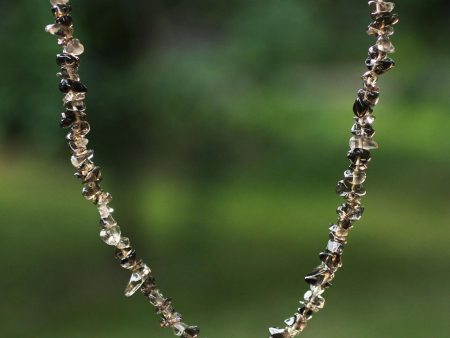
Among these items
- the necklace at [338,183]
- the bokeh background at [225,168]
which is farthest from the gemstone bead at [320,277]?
the bokeh background at [225,168]

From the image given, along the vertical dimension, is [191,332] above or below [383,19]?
below

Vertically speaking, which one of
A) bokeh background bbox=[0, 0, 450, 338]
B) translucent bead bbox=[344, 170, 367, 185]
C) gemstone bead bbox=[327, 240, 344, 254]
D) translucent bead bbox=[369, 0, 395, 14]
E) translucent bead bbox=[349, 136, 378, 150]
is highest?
bokeh background bbox=[0, 0, 450, 338]

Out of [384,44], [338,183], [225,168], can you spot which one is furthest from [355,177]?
[225,168]

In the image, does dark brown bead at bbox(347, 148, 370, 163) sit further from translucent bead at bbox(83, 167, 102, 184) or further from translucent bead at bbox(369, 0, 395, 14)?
translucent bead at bbox(83, 167, 102, 184)

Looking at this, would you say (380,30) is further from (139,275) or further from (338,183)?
(139,275)

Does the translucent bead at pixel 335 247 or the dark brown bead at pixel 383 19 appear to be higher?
the dark brown bead at pixel 383 19

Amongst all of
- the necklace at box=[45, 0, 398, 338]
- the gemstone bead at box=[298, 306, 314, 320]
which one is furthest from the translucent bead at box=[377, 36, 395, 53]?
the gemstone bead at box=[298, 306, 314, 320]

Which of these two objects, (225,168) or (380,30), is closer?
(380,30)

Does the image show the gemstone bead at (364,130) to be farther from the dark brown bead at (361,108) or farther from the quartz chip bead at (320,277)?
the quartz chip bead at (320,277)
